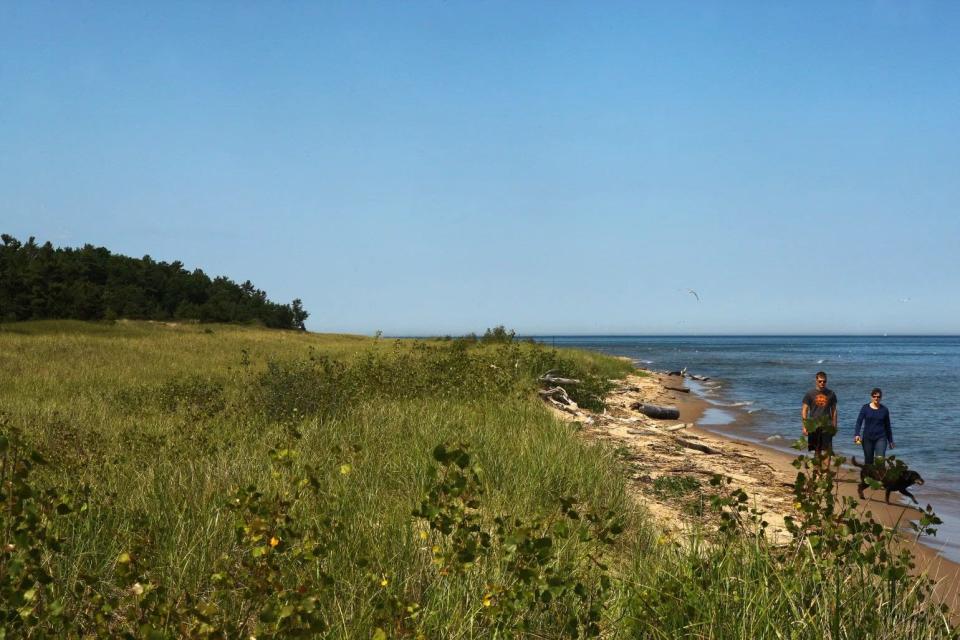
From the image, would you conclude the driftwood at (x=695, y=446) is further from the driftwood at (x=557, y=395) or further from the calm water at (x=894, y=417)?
the driftwood at (x=557, y=395)

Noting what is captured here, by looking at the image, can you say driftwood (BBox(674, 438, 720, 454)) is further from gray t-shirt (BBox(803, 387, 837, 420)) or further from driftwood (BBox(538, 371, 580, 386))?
driftwood (BBox(538, 371, 580, 386))

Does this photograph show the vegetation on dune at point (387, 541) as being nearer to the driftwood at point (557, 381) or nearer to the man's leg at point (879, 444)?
the man's leg at point (879, 444)

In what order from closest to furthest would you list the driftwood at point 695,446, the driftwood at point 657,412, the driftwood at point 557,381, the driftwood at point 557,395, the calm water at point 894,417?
the calm water at point 894,417 < the driftwood at point 695,446 < the driftwood at point 557,395 < the driftwood at point 557,381 < the driftwood at point 657,412

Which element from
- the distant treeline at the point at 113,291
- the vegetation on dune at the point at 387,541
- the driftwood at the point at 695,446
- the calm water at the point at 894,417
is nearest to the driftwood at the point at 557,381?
the calm water at the point at 894,417

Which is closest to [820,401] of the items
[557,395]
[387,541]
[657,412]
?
[557,395]

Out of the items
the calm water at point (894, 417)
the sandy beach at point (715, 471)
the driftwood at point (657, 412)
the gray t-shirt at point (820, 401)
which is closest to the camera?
the sandy beach at point (715, 471)

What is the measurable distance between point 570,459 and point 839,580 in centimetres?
452

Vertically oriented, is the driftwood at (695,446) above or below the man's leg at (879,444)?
below

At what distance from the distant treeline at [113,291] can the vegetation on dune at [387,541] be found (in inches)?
1944

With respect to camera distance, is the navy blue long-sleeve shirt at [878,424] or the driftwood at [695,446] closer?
the navy blue long-sleeve shirt at [878,424]

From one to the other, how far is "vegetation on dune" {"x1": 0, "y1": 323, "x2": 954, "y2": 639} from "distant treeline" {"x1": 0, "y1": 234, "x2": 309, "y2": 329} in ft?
162

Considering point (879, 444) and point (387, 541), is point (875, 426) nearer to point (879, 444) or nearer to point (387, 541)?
point (879, 444)

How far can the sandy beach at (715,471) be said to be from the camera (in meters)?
8.09

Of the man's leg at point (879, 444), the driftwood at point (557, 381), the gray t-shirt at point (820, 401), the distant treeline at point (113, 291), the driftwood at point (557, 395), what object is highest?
the distant treeline at point (113, 291)
